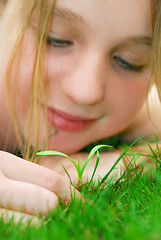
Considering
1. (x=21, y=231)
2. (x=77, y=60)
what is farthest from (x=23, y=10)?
(x=21, y=231)

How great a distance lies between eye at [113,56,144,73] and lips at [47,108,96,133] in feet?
1.23

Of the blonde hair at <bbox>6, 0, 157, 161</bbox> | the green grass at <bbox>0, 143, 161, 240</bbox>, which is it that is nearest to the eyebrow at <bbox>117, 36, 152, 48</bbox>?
the blonde hair at <bbox>6, 0, 157, 161</bbox>

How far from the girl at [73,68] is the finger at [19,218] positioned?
53 cm

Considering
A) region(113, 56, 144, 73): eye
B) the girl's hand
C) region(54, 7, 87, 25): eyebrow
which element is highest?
region(54, 7, 87, 25): eyebrow

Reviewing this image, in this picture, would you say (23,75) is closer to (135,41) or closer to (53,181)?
(135,41)

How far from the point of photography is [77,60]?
5.22 ft

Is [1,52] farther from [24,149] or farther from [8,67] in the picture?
[24,149]

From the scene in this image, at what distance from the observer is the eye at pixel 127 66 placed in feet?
5.48

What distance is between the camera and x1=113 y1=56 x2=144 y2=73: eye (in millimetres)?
1670

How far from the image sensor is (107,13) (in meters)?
1.48

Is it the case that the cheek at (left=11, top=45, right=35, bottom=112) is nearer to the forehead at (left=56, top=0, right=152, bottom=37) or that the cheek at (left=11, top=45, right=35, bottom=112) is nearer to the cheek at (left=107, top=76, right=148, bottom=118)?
the forehead at (left=56, top=0, right=152, bottom=37)

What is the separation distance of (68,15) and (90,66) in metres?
0.26

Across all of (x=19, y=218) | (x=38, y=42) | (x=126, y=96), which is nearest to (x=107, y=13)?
(x=38, y=42)

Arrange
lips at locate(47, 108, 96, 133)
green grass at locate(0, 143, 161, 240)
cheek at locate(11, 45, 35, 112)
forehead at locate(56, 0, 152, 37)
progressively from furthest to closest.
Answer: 1. lips at locate(47, 108, 96, 133)
2. cheek at locate(11, 45, 35, 112)
3. forehead at locate(56, 0, 152, 37)
4. green grass at locate(0, 143, 161, 240)
